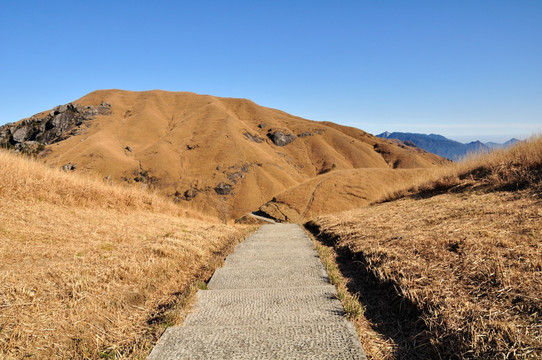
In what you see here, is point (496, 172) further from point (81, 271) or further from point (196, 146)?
point (196, 146)

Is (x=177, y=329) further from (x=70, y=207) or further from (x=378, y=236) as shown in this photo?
(x=70, y=207)

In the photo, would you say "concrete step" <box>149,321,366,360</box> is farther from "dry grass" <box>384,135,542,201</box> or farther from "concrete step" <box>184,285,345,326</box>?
"dry grass" <box>384,135,542,201</box>

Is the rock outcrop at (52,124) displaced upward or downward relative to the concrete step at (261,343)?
upward

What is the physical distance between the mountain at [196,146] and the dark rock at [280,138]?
41 centimetres

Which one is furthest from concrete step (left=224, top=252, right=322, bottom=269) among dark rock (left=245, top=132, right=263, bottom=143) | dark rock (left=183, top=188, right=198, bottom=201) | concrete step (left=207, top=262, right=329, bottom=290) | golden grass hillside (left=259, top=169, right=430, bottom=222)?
dark rock (left=245, top=132, right=263, bottom=143)

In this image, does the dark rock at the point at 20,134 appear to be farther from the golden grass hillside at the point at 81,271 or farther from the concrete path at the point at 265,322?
the concrete path at the point at 265,322

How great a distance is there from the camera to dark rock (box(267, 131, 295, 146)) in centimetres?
12056

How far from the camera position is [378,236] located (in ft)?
18.0

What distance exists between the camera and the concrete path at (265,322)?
2.15 m

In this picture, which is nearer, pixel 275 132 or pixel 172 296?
pixel 172 296

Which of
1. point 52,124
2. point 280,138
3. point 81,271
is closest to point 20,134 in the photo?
point 52,124

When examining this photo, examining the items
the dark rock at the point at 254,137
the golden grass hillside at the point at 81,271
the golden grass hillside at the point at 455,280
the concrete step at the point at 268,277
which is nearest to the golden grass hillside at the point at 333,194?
the golden grass hillside at the point at 81,271

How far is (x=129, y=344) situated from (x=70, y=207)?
5.89 m

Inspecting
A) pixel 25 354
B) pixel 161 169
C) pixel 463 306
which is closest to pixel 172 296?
pixel 25 354
